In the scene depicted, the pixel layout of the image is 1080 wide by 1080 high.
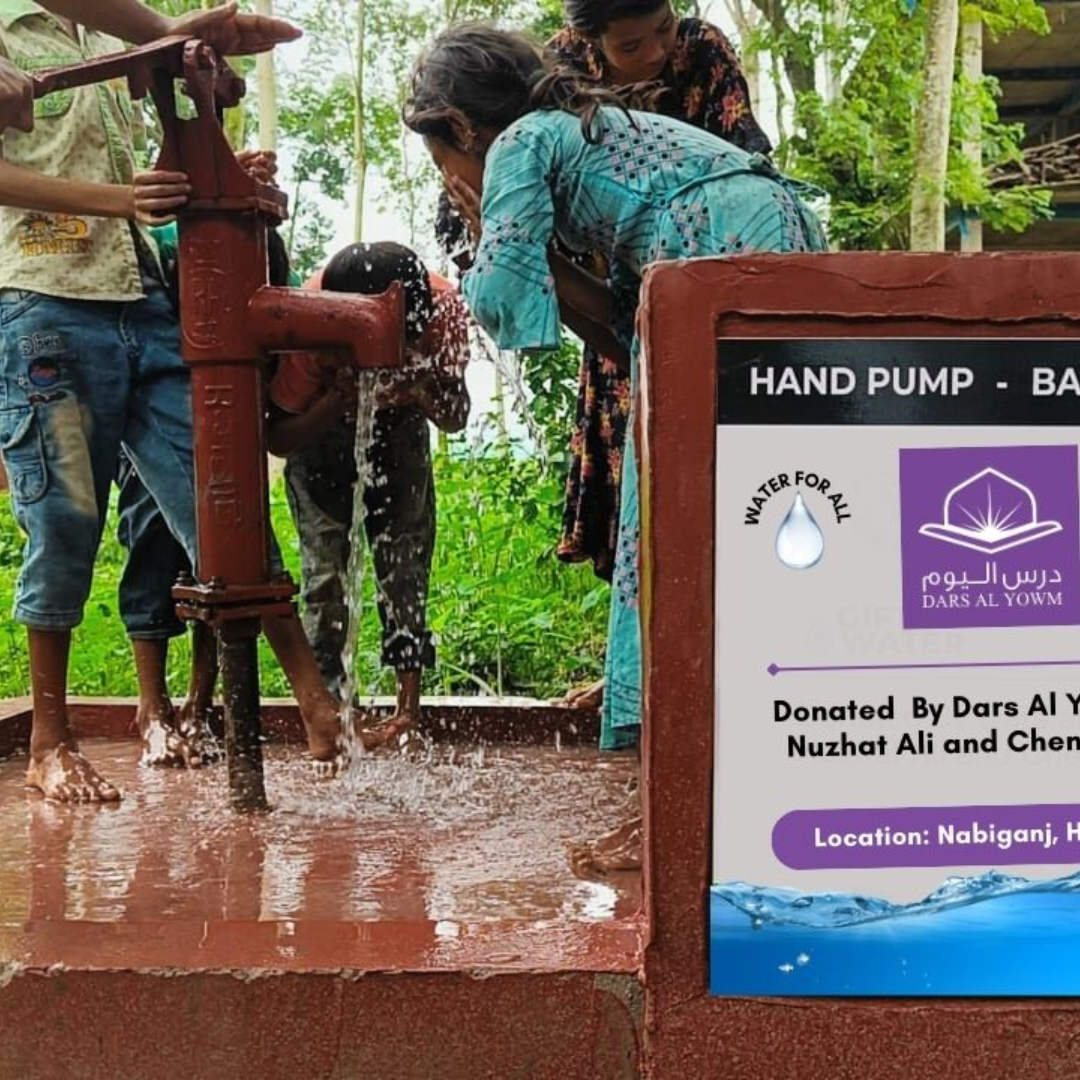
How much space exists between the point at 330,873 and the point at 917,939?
89cm

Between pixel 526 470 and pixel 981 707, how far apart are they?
4.80 meters

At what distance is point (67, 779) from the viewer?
102 inches

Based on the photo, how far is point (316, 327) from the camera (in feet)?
7.64

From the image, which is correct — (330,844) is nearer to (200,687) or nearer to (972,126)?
(200,687)

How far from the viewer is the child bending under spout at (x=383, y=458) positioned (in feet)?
10.0

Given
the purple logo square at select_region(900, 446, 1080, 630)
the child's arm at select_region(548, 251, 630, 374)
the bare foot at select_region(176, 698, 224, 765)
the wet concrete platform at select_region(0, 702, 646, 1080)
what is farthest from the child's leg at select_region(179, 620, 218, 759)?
the purple logo square at select_region(900, 446, 1080, 630)

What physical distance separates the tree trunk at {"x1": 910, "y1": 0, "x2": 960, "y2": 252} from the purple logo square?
18.0 feet

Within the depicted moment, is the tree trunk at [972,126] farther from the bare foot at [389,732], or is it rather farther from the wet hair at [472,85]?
the wet hair at [472,85]

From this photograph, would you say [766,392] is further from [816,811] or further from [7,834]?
[7,834]

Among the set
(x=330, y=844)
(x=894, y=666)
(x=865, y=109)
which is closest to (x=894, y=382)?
(x=894, y=666)

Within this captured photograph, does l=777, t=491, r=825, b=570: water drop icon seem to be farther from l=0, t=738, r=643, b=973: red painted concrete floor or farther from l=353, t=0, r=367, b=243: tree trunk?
l=353, t=0, r=367, b=243: tree trunk

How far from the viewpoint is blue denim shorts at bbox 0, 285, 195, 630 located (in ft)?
8.71

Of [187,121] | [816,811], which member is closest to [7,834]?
[187,121]

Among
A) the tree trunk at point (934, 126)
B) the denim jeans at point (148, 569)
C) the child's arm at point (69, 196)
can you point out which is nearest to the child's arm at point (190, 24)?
the child's arm at point (69, 196)
